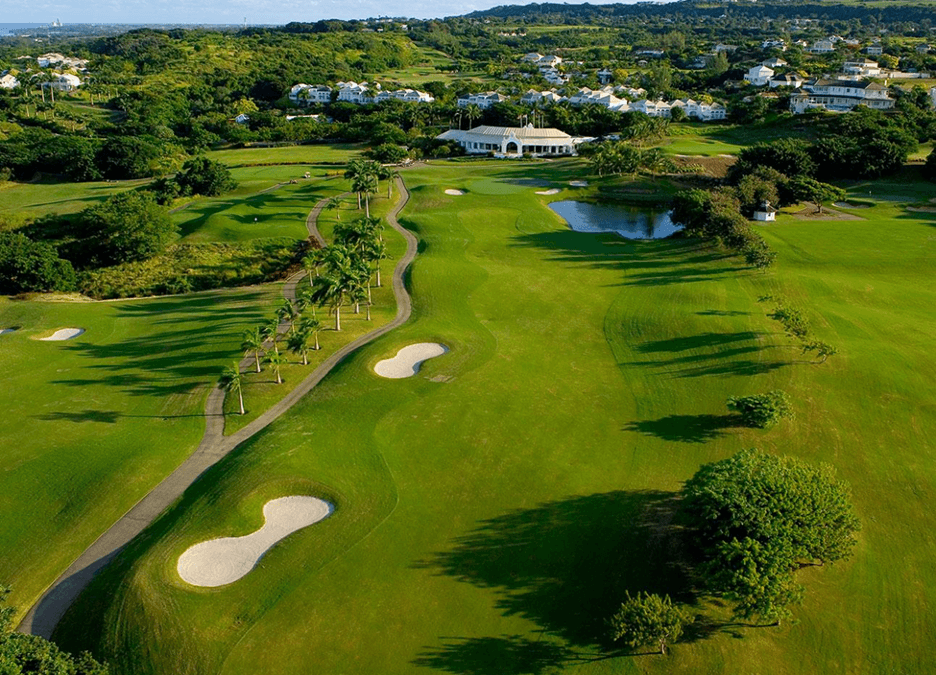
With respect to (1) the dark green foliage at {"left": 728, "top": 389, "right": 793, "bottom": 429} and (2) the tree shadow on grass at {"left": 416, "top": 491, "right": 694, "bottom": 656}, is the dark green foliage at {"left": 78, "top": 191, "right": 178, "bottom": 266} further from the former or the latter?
(1) the dark green foliage at {"left": 728, "top": 389, "right": 793, "bottom": 429}

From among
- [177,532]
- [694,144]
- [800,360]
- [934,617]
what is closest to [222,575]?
[177,532]

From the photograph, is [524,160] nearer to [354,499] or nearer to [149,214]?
[149,214]

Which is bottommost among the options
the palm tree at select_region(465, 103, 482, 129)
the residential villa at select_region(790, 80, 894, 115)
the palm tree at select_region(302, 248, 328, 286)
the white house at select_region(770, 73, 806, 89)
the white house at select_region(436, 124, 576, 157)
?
the palm tree at select_region(302, 248, 328, 286)

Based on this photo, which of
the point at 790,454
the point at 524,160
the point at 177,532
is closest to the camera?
the point at 177,532

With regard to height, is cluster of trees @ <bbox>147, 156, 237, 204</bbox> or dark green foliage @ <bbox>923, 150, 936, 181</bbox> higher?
dark green foliage @ <bbox>923, 150, 936, 181</bbox>

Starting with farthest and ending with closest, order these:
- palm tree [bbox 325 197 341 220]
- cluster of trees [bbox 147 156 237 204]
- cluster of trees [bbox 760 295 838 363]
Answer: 1. cluster of trees [bbox 147 156 237 204]
2. palm tree [bbox 325 197 341 220]
3. cluster of trees [bbox 760 295 838 363]

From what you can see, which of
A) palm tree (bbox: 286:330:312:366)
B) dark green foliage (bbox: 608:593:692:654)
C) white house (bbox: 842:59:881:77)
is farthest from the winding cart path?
white house (bbox: 842:59:881:77)
